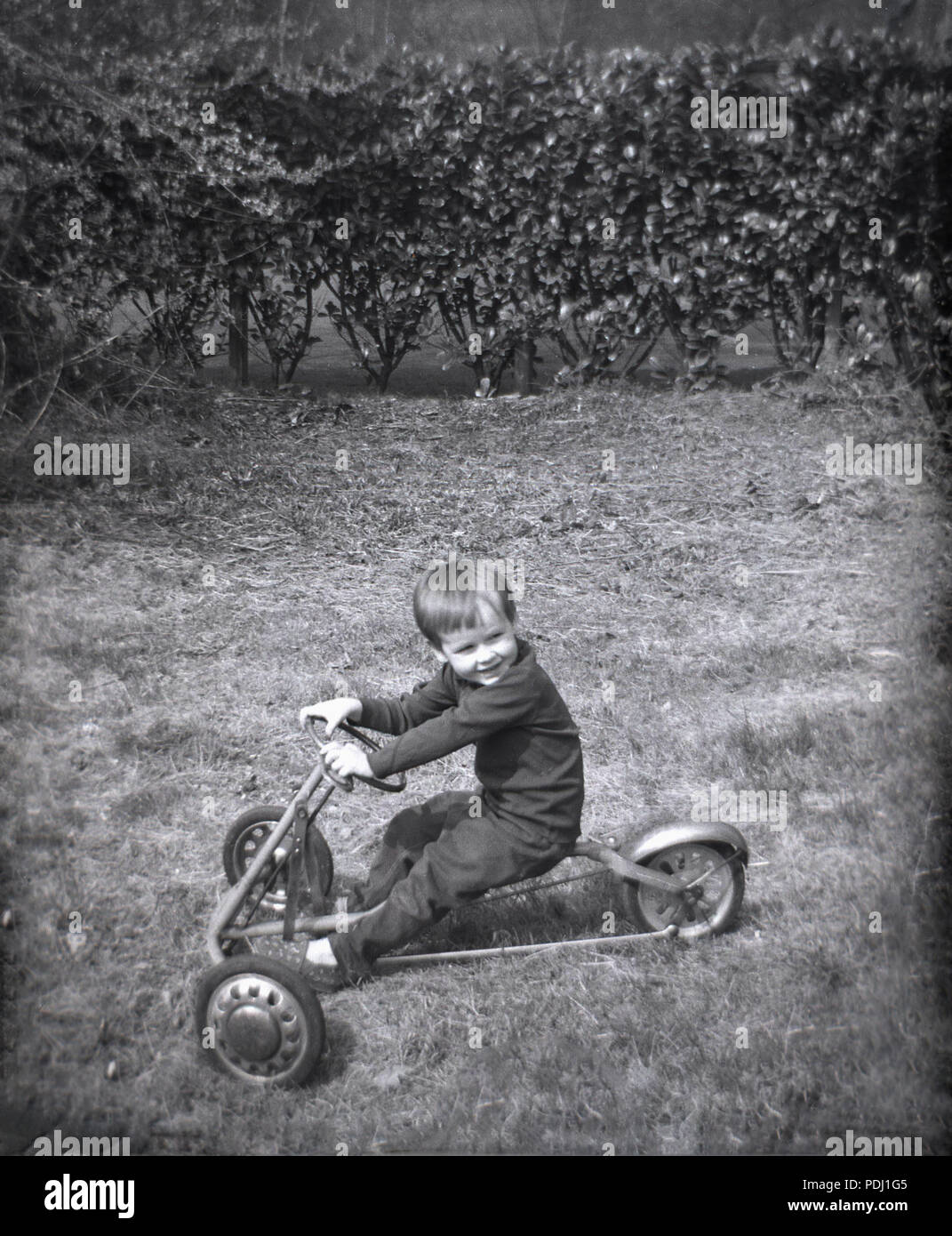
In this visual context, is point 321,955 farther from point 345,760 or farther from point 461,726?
point 461,726

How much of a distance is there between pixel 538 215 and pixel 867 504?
280 centimetres

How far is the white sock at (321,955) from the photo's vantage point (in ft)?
9.12

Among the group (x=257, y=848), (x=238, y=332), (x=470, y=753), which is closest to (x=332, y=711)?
(x=257, y=848)

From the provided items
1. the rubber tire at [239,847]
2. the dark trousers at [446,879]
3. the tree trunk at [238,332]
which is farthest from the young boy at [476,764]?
the tree trunk at [238,332]

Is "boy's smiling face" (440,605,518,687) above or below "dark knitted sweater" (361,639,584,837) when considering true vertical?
above

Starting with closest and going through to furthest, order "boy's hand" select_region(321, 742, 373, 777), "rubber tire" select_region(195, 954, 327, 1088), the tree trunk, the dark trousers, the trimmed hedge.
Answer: "rubber tire" select_region(195, 954, 327, 1088) → "boy's hand" select_region(321, 742, 373, 777) → the dark trousers → the trimmed hedge → the tree trunk

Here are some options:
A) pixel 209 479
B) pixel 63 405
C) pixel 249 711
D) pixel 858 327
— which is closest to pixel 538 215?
pixel 858 327

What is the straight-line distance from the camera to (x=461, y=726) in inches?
106

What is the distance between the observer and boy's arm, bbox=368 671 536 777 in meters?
2.67

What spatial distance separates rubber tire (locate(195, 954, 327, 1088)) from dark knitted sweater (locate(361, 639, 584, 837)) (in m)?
0.49

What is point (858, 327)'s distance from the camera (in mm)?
6969

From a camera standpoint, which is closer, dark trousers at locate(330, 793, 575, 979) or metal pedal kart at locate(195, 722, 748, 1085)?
metal pedal kart at locate(195, 722, 748, 1085)

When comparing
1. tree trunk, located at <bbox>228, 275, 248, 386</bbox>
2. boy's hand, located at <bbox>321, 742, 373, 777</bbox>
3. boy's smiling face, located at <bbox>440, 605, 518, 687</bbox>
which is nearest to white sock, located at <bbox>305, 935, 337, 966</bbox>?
boy's hand, located at <bbox>321, 742, 373, 777</bbox>

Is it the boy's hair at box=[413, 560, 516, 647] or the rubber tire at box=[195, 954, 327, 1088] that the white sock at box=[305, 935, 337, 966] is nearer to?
the rubber tire at box=[195, 954, 327, 1088]
